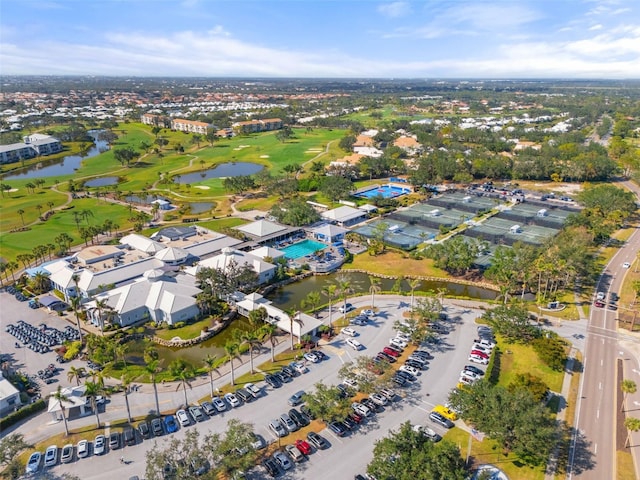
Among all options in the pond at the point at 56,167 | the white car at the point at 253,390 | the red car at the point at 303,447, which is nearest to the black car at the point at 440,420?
the red car at the point at 303,447

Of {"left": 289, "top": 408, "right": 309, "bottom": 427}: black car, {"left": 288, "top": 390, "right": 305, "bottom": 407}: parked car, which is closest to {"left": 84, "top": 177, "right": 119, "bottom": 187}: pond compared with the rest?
{"left": 288, "top": 390, "right": 305, "bottom": 407}: parked car

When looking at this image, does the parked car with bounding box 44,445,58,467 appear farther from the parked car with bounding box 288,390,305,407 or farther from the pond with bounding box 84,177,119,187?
the pond with bounding box 84,177,119,187

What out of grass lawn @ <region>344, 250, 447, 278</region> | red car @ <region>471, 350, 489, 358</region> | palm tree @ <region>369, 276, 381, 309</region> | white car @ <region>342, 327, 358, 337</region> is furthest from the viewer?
grass lawn @ <region>344, 250, 447, 278</region>

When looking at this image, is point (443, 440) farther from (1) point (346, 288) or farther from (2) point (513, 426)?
(1) point (346, 288)

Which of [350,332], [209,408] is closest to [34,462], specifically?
[209,408]

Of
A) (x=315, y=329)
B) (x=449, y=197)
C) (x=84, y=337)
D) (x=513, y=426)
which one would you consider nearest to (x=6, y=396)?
(x=84, y=337)

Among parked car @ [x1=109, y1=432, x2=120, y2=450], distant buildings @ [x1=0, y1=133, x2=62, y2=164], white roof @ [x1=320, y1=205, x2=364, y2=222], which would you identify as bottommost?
parked car @ [x1=109, y1=432, x2=120, y2=450]
